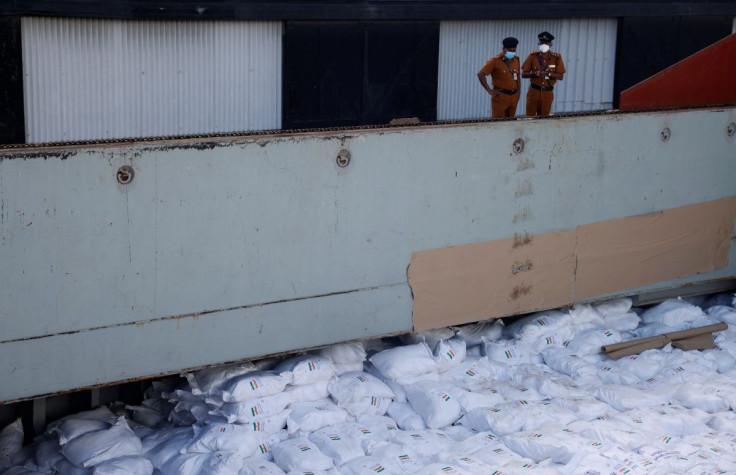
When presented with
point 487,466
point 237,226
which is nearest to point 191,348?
point 237,226

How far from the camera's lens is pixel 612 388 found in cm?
498

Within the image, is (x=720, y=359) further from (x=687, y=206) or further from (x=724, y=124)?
(x=724, y=124)

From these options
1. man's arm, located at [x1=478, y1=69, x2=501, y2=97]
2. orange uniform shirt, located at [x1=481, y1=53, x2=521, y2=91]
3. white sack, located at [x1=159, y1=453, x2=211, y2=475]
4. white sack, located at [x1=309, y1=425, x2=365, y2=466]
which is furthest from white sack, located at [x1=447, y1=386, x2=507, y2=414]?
orange uniform shirt, located at [x1=481, y1=53, x2=521, y2=91]

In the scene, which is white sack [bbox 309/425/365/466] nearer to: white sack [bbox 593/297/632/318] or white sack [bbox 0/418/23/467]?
white sack [bbox 0/418/23/467]

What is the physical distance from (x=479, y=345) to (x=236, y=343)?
1.58m

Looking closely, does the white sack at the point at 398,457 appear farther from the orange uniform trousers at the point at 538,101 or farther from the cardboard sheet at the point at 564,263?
the orange uniform trousers at the point at 538,101

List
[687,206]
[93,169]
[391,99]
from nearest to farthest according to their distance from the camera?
1. [93,169]
2. [687,206]
3. [391,99]

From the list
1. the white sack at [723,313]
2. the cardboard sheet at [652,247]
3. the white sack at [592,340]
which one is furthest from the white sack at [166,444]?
Result: the white sack at [723,313]

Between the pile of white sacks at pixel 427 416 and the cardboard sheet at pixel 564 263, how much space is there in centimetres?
22

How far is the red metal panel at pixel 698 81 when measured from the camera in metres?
6.54

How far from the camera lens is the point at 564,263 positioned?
5.53 m

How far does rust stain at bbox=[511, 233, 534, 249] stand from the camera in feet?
17.5

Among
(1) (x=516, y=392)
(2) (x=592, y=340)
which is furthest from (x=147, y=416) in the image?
(2) (x=592, y=340)

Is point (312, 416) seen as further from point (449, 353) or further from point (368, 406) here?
point (449, 353)
